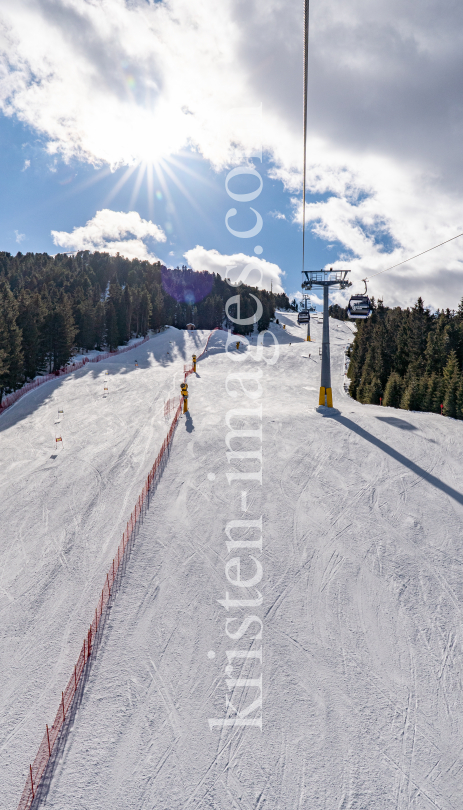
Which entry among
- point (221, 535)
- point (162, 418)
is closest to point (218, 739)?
point (221, 535)

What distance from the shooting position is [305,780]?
5.96m

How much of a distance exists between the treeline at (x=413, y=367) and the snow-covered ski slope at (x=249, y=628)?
13.0 metres

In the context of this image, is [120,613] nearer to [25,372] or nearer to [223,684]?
[223,684]

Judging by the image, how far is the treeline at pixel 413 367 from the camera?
28094mm

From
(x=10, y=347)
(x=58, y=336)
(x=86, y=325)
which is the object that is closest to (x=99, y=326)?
(x=86, y=325)

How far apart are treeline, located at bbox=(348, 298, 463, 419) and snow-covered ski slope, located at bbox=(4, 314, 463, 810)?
12983mm

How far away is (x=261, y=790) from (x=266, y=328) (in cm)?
8267

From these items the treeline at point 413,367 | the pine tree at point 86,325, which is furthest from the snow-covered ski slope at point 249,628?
the pine tree at point 86,325

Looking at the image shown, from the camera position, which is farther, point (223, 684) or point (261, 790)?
point (223, 684)

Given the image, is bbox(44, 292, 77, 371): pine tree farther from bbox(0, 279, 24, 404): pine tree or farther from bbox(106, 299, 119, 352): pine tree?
bbox(106, 299, 119, 352): pine tree

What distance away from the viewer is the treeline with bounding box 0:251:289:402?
37.0 metres

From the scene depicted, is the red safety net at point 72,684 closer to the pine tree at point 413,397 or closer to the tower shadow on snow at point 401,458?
the tower shadow on snow at point 401,458

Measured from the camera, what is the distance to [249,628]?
8.50 m

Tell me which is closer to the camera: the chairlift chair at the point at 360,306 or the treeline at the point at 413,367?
the chairlift chair at the point at 360,306
